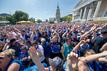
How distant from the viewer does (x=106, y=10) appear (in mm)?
82875

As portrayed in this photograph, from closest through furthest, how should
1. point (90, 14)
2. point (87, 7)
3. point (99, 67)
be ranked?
point (99, 67)
point (90, 14)
point (87, 7)

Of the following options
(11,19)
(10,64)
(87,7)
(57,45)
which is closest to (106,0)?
(87,7)

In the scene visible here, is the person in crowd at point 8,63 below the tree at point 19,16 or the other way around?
the other way around

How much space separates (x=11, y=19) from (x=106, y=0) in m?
48.0

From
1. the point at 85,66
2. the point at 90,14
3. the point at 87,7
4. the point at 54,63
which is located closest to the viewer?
the point at 85,66

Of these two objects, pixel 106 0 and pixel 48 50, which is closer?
pixel 48 50

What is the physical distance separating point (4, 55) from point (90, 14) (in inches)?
3596

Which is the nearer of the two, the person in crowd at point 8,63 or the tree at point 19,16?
the person in crowd at point 8,63

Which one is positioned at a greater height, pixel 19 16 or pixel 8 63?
pixel 8 63

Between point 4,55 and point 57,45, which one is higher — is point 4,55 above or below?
above

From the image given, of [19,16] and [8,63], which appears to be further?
[19,16]

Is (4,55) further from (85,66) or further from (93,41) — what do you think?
(93,41)

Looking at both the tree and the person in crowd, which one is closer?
the person in crowd

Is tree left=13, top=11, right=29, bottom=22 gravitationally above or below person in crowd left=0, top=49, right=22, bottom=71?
below
